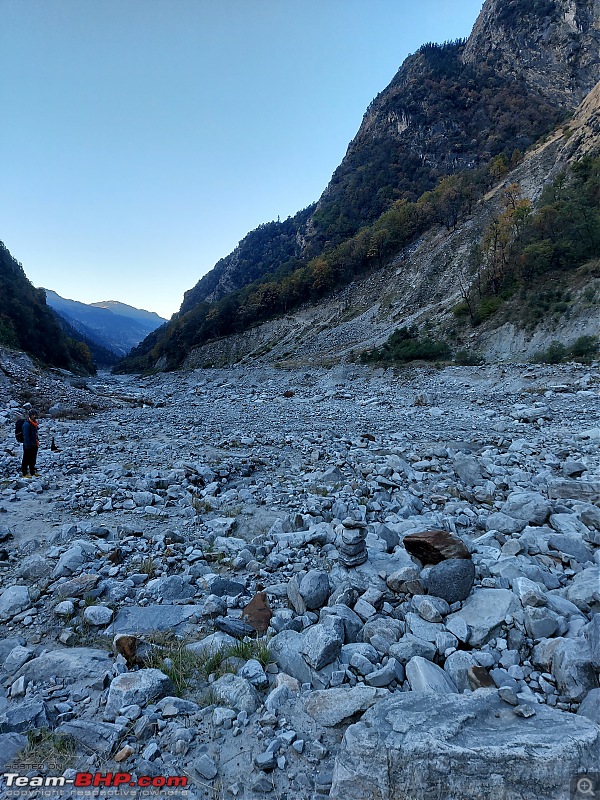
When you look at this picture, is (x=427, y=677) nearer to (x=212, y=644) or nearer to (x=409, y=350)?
(x=212, y=644)

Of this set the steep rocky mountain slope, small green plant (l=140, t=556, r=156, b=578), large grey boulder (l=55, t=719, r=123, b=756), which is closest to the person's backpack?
small green plant (l=140, t=556, r=156, b=578)

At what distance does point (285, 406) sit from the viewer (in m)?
18.6

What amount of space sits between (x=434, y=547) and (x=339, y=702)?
1.78 m

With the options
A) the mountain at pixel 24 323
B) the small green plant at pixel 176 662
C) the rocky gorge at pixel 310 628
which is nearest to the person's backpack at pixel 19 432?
the rocky gorge at pixel 310 628

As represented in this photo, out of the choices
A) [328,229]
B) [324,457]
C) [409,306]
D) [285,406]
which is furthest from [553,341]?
[328,229]

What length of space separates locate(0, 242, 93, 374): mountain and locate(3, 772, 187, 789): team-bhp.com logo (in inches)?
1442

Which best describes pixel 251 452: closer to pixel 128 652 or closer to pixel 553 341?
pixel 128 652

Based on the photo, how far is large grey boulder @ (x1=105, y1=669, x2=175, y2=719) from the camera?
2354 millimetres

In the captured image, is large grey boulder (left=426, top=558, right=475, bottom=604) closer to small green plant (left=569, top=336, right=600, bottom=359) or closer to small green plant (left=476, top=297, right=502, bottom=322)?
small green plant (left=569, top=336, right=600, bottom=359)

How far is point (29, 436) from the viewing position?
828 centimetres

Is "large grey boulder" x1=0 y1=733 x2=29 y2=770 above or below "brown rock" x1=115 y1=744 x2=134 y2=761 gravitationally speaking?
above

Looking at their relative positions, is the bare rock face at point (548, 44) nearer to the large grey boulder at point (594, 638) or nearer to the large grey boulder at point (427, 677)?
the large grey boulder at point (594, 638)

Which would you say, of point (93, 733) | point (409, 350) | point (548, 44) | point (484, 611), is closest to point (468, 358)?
point (409, 350)

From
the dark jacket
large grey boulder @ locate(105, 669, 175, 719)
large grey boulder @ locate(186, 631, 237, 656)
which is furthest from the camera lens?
the dark jacket
